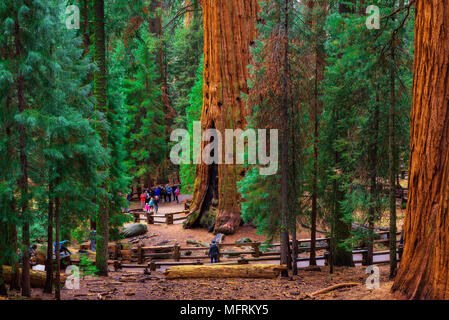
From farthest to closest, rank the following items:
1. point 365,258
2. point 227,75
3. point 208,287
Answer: point 227,75, point 365,258, point 208,287

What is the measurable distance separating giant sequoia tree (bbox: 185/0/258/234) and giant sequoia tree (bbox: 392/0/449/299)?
15080mm

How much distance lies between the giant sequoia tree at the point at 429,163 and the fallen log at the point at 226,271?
6.86 m

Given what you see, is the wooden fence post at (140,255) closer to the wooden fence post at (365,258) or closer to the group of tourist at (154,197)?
the wooden fence post at (365,258)

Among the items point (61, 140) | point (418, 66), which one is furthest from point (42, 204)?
point (418, 66)

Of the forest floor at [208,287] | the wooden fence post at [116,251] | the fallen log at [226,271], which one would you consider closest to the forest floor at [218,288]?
the forest floor at [208,287]

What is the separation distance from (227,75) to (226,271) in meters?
11.4

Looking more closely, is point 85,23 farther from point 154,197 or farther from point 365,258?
point 154,197

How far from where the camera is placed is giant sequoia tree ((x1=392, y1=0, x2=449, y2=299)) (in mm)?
5180

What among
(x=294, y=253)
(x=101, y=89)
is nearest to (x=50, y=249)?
(x=101, y=89)

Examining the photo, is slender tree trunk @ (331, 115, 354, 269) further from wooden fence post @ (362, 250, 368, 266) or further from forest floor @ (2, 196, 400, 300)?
forest floor @ (2, 196, 400, 300)

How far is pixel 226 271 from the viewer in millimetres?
12375

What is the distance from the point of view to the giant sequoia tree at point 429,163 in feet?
17.0

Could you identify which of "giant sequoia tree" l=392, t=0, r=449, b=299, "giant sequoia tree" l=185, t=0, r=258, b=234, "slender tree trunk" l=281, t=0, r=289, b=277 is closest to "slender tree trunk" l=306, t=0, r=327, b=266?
"slender tree trunk" l=281, t=0, r=289, b=277

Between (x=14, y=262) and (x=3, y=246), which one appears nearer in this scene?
(x=3, y=246)
